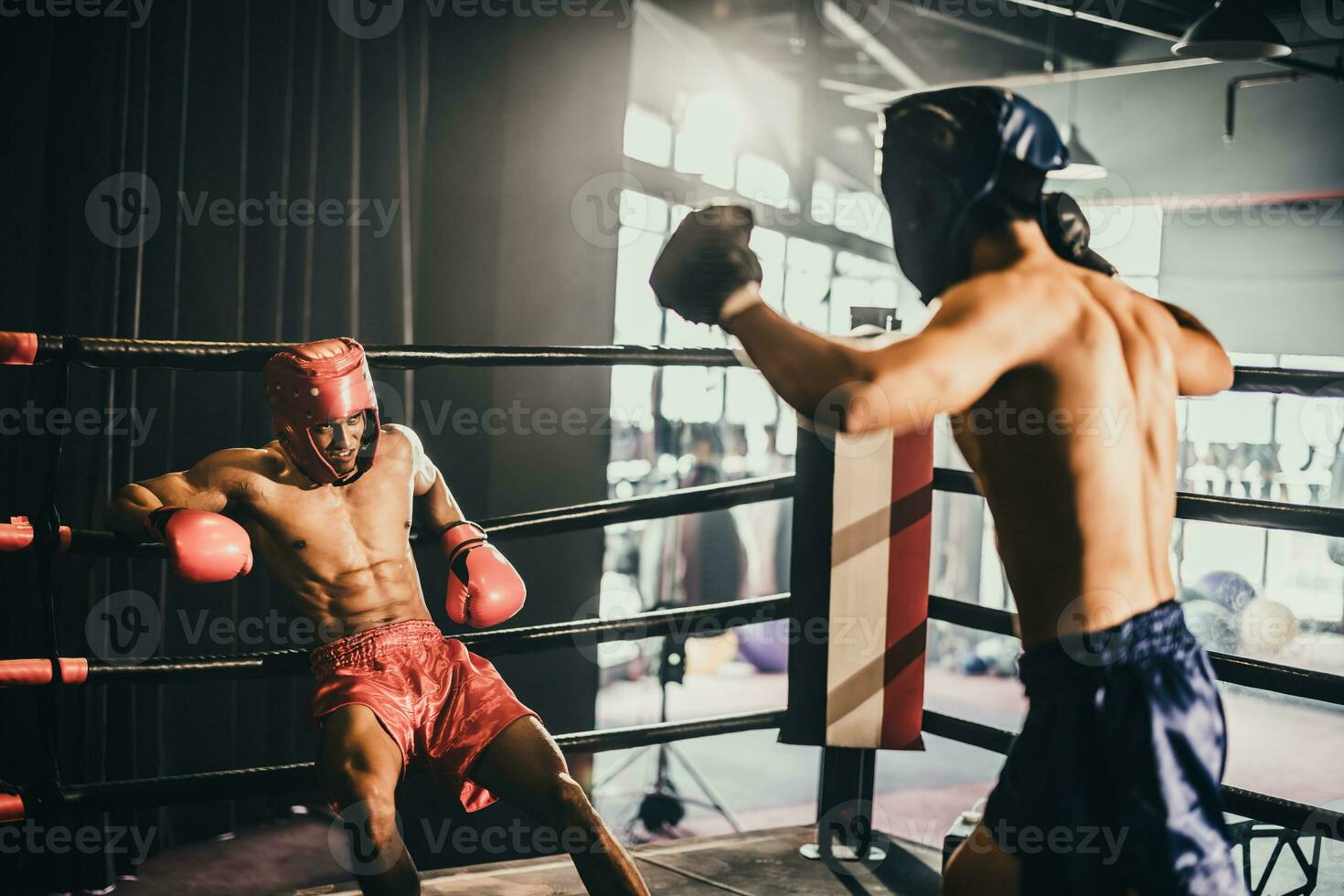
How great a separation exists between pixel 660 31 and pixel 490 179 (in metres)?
3.85

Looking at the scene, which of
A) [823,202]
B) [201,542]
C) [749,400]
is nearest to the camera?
[201,542]

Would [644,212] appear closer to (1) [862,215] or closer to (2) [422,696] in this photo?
(1) [862,215]

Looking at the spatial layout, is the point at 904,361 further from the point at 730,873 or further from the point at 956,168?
the point at 730,873

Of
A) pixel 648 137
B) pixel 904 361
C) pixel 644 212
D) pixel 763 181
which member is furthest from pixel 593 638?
pixel 763 181

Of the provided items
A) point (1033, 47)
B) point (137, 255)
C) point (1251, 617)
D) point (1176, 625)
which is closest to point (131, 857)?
point (137, 255)

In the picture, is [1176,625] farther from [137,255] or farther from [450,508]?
[137,255]

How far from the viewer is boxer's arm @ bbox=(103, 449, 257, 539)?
65.1 inches

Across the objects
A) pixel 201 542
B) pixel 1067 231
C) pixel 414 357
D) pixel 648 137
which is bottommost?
pixel 201 542

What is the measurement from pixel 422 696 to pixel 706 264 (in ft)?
3.12

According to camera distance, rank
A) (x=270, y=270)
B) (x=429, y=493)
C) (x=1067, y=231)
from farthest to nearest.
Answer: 1. (x=270, y=270)
2. (x=429, y=493)
3. (x=1067, y=231)

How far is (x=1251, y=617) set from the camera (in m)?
6.83

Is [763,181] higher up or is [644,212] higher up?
[763,181]

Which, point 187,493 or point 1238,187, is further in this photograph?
point 1238,187

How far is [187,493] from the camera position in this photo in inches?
68.1
